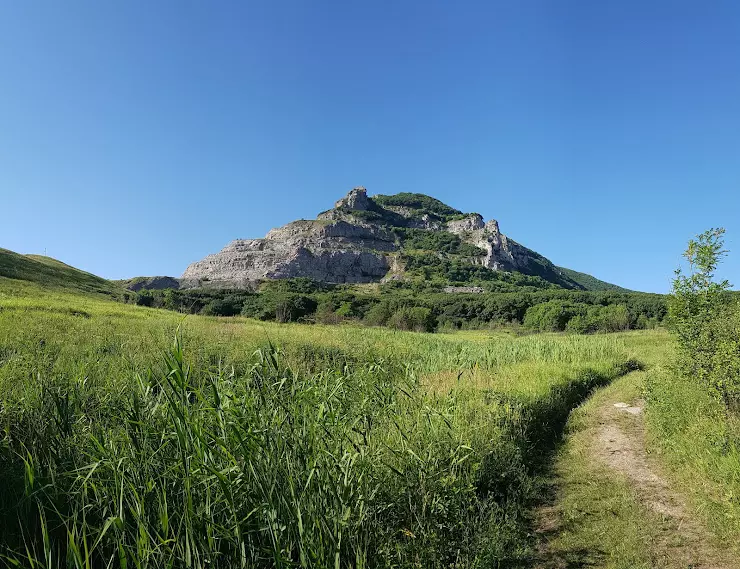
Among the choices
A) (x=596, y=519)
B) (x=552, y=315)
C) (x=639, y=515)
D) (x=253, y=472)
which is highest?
(x=552, y=315)

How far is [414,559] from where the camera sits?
374 cm

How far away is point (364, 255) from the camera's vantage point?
155m

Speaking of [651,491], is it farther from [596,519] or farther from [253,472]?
[253,472]

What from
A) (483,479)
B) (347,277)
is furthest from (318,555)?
(347,277)

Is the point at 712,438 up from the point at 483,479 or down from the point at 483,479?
up

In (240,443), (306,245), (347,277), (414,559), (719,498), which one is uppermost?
(306,245)

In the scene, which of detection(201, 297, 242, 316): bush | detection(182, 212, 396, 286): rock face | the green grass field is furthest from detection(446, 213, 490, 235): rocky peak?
the green grass field

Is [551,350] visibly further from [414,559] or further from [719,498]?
[414,559]

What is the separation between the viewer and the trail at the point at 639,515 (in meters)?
4.21

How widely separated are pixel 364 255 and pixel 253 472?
152 metres

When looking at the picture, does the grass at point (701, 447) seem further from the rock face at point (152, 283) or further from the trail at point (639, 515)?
the rock face at point (152, 283)

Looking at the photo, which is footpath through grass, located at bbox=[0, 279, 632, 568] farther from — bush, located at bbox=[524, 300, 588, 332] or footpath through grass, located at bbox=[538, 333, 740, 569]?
bush, located at bbox=[524, 300, 588, 332]

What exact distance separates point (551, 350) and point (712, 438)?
1410 centimetres

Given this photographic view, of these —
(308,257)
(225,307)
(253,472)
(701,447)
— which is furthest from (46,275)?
(308,257)
